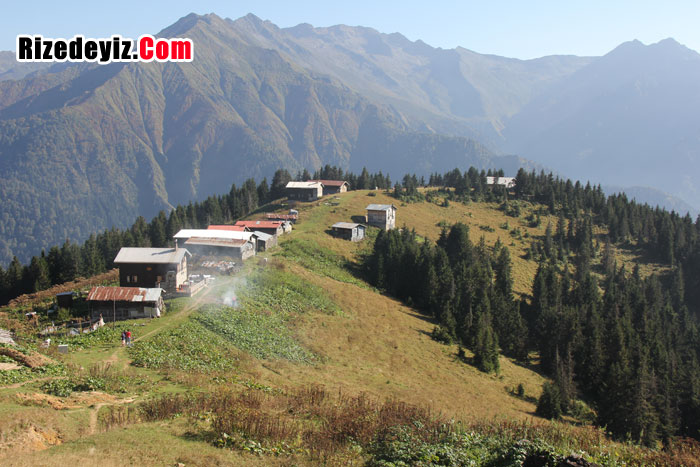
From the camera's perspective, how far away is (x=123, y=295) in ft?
155

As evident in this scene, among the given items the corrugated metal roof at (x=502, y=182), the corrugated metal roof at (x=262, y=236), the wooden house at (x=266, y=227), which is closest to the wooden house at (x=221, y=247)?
the corrugated metal roof at (x=262, y=236)

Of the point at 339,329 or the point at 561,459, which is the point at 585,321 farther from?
the point at 561,459

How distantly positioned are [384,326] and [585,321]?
35666 mm

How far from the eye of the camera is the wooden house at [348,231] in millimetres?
100688

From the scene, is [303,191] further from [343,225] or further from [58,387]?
[58,387]

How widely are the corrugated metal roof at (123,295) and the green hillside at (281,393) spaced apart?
96.9 inches

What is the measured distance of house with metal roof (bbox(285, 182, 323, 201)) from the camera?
434 feet

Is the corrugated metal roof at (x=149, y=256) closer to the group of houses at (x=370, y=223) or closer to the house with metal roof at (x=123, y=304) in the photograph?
the house with metal roof at (x=123, y=304)

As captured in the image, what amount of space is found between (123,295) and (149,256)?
8847 millimetres

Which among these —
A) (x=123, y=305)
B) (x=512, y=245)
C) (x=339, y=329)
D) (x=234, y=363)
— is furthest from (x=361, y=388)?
(x=512, y=245)

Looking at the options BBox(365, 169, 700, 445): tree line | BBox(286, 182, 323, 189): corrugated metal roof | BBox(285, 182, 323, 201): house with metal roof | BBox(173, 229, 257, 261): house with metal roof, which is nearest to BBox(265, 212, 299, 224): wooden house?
BBox(285, 182, 323, 201): house with metal roof

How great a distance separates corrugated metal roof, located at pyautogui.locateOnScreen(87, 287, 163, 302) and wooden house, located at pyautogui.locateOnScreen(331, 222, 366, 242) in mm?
55733

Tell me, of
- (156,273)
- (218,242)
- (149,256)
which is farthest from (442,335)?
(149,256)

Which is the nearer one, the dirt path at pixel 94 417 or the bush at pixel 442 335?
the dirt path at pixel 94 417
